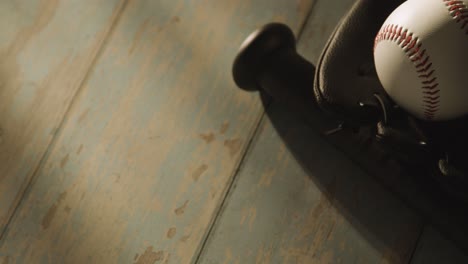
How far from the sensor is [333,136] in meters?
0.82

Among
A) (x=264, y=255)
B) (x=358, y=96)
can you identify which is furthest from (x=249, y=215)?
(x=358, y=96)

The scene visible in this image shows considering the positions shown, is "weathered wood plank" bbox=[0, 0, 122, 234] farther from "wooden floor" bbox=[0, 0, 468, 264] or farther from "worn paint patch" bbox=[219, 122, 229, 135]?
"worn paint patch" bbox=[219, 122, 229, 135]

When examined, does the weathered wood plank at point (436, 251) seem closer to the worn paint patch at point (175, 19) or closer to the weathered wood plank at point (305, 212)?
the weathered wood plank at point (305, 212)

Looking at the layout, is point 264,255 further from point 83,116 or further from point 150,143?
point 83,116

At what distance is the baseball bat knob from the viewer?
2.69 ft

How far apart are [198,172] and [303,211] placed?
21 cm

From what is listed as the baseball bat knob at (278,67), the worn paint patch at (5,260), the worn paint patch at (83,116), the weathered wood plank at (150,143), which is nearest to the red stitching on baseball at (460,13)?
the baseball bat knob at (278,67)

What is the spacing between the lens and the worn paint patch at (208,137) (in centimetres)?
92

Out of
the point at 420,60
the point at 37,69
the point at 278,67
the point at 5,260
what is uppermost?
the point at 420,60

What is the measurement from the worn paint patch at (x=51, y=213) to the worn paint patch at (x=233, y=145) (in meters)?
0.33

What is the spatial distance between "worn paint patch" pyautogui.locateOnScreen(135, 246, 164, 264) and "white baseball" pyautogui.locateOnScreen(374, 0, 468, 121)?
50 cm

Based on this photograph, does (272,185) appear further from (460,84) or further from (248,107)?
(460,84)

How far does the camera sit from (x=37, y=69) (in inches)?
40.1

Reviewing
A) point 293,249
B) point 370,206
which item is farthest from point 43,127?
point 370,206
